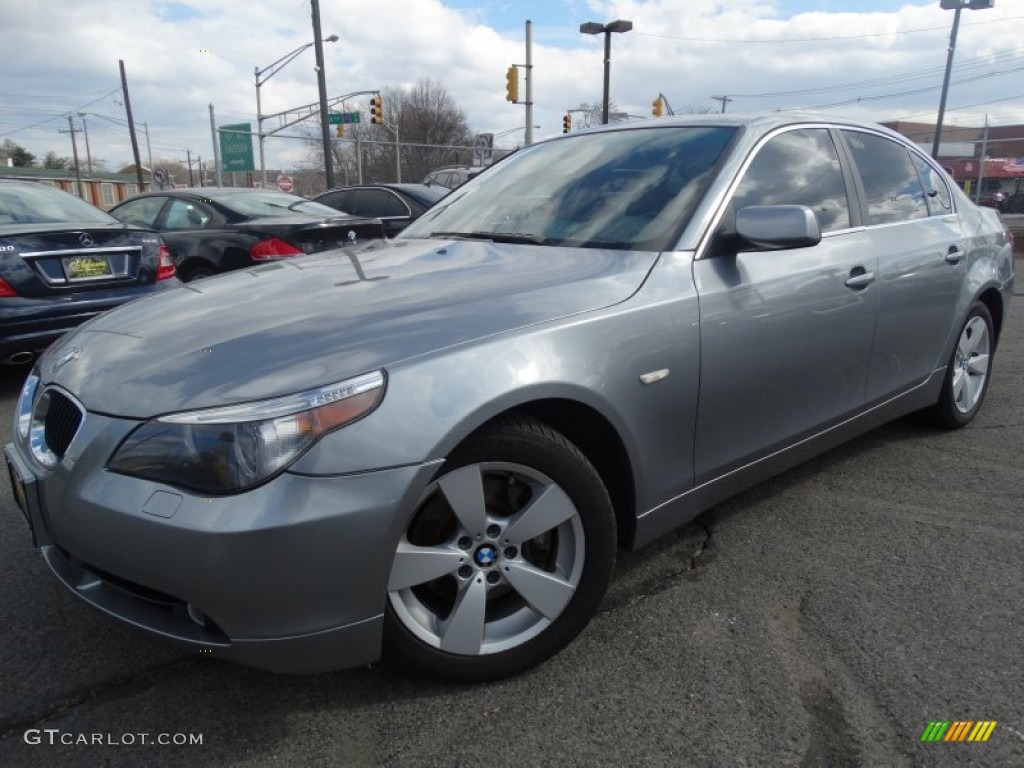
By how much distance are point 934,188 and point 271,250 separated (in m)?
5.15

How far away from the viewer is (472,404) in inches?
74.2

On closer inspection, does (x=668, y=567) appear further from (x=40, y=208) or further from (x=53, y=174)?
(x=53, y=174)

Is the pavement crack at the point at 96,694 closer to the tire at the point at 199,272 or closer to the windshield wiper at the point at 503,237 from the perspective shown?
the windshield wiper at the point at 503,237

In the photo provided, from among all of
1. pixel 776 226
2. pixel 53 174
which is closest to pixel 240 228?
pixel 776 226

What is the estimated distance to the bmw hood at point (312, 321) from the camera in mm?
1852

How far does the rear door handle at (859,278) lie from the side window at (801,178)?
0.66 ft

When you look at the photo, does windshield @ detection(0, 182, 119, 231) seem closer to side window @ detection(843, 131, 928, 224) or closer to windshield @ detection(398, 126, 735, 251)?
windshield @ detection(398, 126, 735, 251)

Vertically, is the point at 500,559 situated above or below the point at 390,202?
below

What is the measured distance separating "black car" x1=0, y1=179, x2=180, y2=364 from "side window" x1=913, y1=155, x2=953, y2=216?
4.89 meters

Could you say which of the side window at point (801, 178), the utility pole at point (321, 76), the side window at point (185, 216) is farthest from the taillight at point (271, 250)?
the utility pole at point (321, 76)

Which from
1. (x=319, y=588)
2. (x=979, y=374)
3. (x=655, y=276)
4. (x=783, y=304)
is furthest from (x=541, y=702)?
(x=979, y=374)

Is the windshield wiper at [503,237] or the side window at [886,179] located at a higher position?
the side window at [886,179]

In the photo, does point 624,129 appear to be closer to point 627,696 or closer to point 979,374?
point 627,696

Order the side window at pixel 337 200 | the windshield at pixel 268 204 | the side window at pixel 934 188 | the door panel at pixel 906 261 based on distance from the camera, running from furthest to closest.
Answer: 1. the side window at pixel 337 200
2. the windshield at pixel 268 204
3. the side window at pixel 934 188
4. the door panel at pixel 906 261
